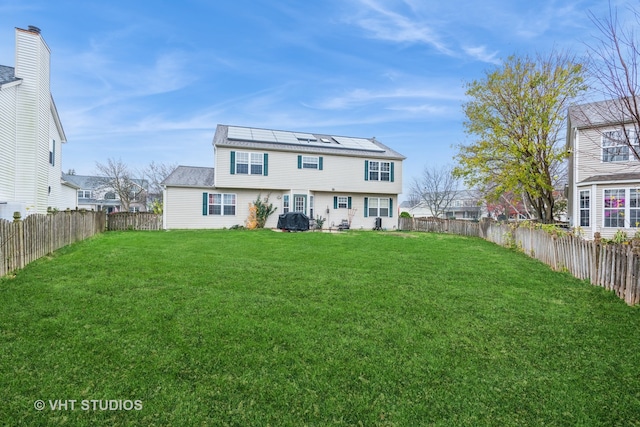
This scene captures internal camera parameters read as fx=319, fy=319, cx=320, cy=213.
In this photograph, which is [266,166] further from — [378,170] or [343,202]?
[378,170]

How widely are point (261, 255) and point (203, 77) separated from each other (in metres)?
11.7

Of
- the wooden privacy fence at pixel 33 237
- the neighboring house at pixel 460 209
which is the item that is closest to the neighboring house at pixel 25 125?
the wooden privacy fence at pixel 33 237

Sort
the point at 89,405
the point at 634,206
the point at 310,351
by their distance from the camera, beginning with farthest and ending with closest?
the point at 634,206, the point at 310,351, the point at 89,405

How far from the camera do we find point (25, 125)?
1212 centimetres

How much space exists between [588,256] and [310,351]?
6250mm

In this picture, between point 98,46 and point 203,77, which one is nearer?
point 98,46

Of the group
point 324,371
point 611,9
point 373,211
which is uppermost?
point 611,9

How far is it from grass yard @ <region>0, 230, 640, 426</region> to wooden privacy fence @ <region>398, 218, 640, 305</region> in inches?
10.6

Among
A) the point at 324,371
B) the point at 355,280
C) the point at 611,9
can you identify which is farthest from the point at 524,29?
the point at 324,371

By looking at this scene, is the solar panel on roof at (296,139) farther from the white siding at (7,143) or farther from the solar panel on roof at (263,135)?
the white siding at (7,143)

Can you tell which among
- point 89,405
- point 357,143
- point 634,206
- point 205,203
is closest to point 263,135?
point 205,203

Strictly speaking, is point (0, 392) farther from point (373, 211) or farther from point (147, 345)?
point (373, 211)

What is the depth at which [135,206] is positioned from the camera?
1641 inches

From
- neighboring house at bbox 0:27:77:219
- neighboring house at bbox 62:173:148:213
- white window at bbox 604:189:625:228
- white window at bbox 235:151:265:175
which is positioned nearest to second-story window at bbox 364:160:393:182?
white window at bbox 235:151:265:175
